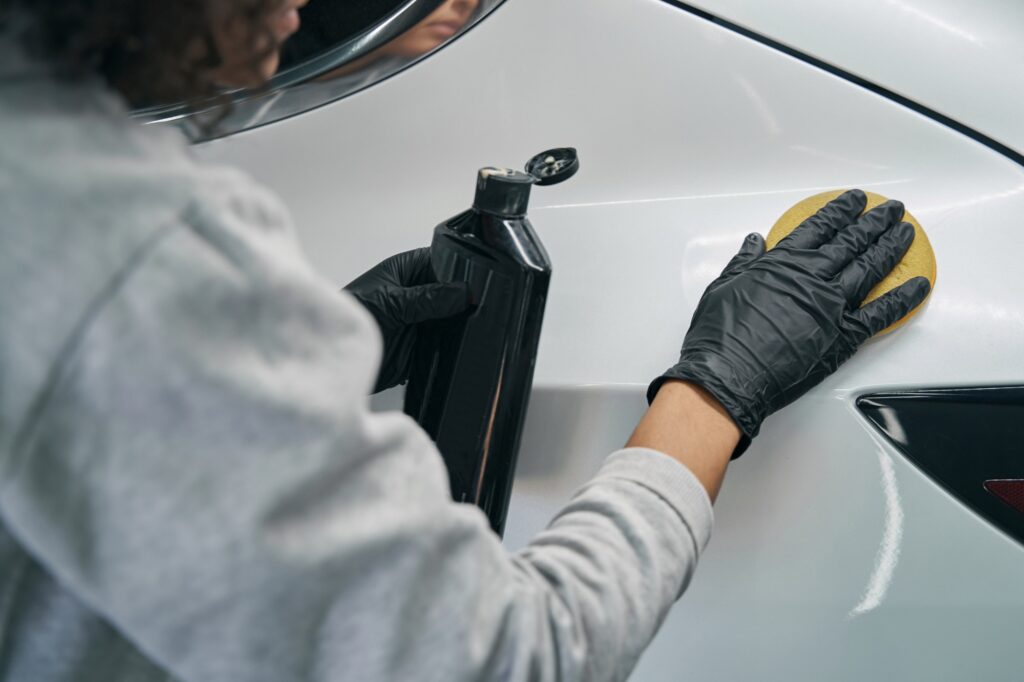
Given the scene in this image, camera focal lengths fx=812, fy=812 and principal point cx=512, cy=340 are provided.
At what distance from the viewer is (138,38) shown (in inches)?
15.6

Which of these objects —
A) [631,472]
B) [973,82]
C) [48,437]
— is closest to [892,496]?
[631,472]

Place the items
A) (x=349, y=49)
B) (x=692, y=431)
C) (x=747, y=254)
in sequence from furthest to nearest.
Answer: (x=349, y=49) → (x=747, y=254) → (x=692, y=431)

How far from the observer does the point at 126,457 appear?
0.36 meters

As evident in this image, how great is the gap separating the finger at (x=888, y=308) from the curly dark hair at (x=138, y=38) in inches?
27.0

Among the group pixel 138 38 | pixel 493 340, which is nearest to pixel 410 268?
pixel 493 340

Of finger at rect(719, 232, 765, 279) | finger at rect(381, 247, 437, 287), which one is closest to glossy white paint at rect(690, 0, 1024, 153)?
finger at rect(719, 232, 765, 279)

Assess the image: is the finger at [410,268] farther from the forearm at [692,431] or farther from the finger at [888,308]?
the finger at [888,308]

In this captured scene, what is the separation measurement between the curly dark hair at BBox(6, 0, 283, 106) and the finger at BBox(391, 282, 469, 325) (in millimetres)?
469

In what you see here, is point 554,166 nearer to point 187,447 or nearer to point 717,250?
point 717,250

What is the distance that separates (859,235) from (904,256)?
61 millimetres

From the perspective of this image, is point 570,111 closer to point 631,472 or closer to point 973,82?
point 973,82

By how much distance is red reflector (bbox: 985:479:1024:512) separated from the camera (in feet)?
2.69

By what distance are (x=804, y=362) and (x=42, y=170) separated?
72 centimetres

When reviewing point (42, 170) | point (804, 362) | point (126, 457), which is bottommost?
point (804, 362)
